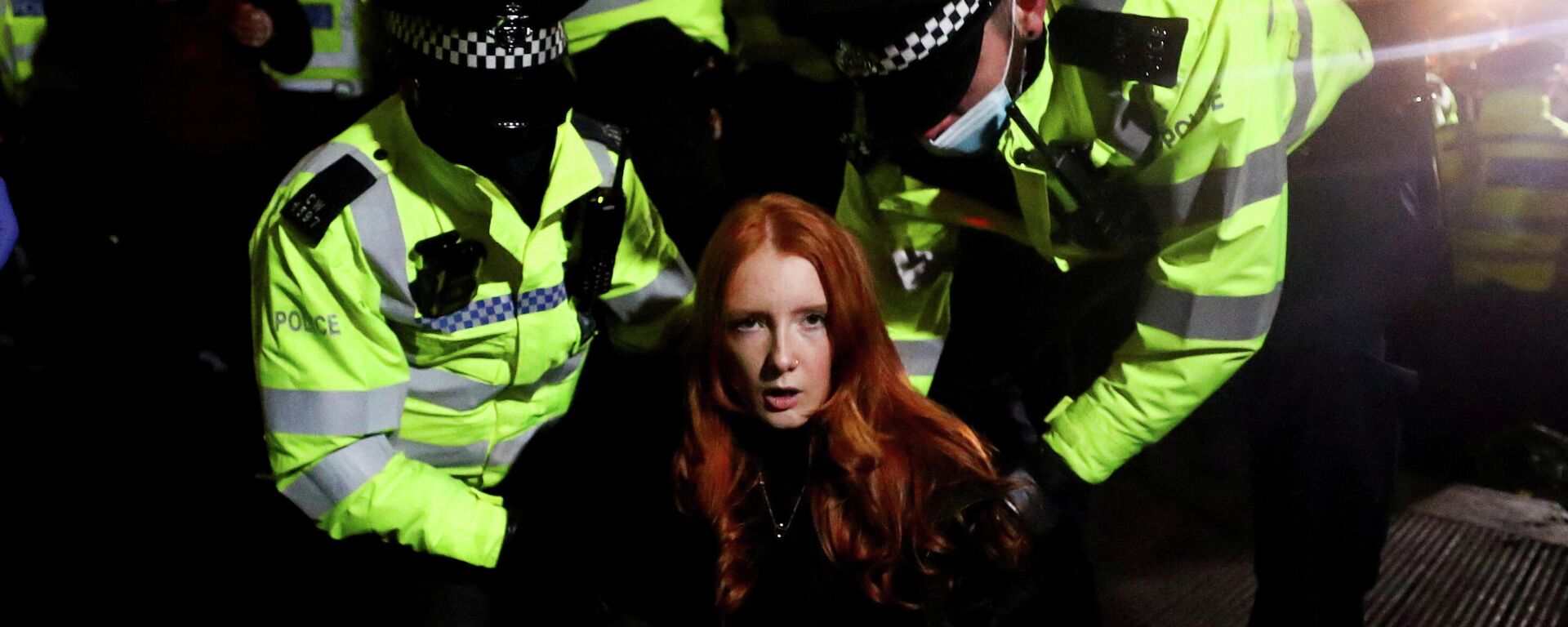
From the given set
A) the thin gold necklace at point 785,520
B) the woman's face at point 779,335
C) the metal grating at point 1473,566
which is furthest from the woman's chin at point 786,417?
the metal grating at point 1473,566

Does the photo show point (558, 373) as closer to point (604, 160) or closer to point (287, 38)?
point (604, 160)

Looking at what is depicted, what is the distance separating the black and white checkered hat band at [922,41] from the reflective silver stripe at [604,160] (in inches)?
23.0

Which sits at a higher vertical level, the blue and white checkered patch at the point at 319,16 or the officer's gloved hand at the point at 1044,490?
the blue and white checkered patch at the point at 319,16

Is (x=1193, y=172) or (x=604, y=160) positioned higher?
(x=1193, y=172)

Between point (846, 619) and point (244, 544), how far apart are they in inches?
71.3

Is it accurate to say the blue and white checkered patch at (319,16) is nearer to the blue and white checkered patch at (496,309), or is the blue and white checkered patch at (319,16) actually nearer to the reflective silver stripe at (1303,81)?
the blue and white checkered patch at (496,309)

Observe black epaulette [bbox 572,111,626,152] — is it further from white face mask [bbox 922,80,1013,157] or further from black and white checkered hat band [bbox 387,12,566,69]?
white face mask [bbox 922,80,1013,157]

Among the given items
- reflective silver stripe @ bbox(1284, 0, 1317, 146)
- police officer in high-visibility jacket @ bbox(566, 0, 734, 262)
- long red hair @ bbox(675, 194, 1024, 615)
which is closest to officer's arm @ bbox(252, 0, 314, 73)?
police officer in high-visibility jacket @ bbox(566, 0, 734, 262)

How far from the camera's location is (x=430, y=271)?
177 centimetres

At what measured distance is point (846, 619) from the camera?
1715 millimetres

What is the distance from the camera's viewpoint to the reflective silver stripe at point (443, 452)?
1988 mm

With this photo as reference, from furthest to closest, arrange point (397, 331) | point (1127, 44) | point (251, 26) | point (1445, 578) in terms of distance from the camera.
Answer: point (251, 26) < point (1445, 578) < point (397, 331) < point (1127, 44)

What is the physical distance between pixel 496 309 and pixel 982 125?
0.95m

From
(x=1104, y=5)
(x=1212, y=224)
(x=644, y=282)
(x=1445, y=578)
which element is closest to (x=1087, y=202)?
(x=1212, y=224)
